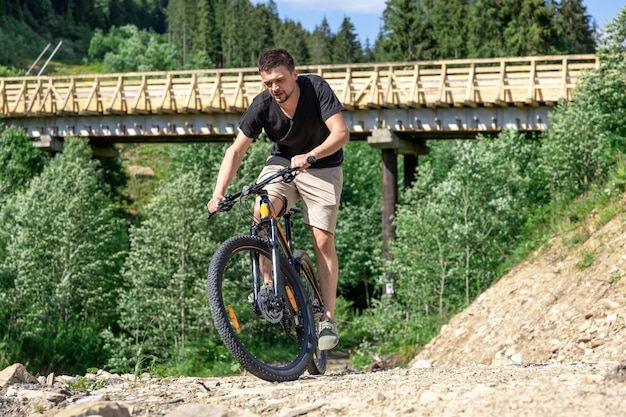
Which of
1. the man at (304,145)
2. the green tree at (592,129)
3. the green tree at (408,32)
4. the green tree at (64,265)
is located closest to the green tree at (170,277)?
the green tree at (64,265)

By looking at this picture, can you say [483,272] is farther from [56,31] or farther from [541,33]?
[56,31]

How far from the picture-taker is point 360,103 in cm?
3312

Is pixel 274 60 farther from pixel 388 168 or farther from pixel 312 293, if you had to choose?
pixel 388 168

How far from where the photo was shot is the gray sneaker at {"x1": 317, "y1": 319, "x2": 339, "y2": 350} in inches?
270

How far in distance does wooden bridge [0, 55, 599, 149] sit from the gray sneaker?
A: 69.5 feet

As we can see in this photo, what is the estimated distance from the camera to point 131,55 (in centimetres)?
10444

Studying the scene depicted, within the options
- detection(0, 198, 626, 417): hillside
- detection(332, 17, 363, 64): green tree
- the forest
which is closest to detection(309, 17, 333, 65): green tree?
detection(332, 17, 363, 64): green tree

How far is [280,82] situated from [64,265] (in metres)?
29.3

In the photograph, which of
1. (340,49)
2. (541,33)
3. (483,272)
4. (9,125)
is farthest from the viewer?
(340,49)

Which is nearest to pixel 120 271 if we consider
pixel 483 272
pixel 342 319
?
pixel 342 319

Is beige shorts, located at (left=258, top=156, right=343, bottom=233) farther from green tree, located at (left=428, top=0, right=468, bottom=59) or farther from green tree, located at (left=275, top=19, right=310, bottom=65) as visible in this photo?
green tree, located at (left=275, top=19, right=310, bottom=65)

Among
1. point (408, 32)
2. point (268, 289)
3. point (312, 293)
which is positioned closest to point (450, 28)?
point (408, 32)

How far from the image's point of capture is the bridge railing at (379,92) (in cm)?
3067

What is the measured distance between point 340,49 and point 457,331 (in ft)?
313
